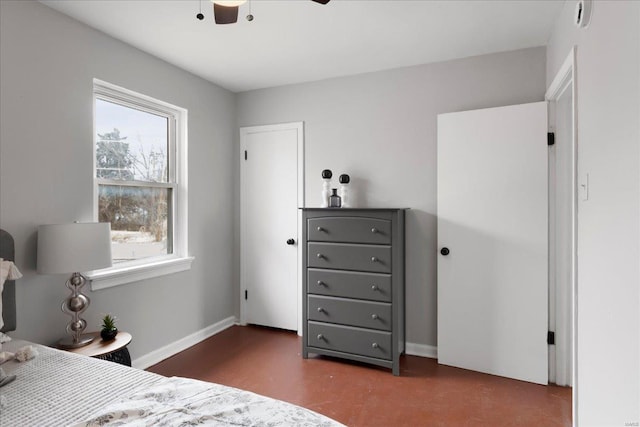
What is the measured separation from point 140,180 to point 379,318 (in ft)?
7.40

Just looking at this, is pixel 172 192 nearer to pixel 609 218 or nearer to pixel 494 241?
pixel 494 241

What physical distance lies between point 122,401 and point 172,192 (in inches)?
91.4

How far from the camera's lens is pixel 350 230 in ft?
9.38

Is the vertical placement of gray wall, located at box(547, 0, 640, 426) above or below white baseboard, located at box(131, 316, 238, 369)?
above

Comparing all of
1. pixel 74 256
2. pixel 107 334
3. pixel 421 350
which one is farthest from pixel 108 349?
pixel 421 350

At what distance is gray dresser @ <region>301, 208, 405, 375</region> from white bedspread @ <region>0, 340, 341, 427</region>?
5.54 feet

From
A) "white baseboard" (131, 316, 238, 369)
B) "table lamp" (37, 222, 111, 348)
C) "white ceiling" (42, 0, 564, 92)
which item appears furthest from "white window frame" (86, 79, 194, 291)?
"white baseboard" (131, 316, 238, 369)

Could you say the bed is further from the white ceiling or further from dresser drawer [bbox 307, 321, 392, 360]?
the white ceiling

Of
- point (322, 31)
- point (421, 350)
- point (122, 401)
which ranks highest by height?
point (322, 31)

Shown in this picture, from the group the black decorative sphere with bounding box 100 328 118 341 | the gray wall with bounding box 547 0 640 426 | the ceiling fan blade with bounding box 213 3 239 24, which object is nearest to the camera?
the gray wall with bounding box 547 0 640 426

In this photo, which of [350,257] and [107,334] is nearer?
[107,334]

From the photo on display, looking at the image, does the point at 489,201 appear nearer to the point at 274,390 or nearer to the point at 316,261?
the point at 316,261

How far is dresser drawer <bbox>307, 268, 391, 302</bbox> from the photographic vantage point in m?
2.76

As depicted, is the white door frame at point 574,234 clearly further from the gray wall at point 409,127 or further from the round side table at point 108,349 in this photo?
the round side table at point 108,349
